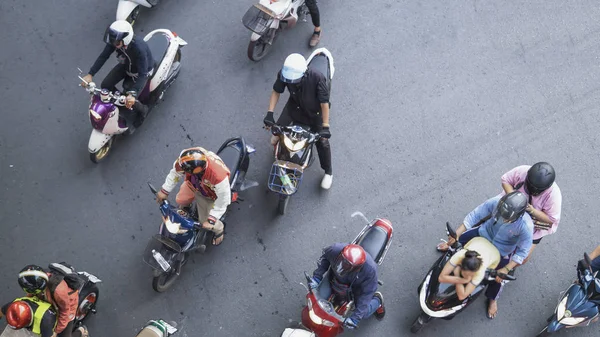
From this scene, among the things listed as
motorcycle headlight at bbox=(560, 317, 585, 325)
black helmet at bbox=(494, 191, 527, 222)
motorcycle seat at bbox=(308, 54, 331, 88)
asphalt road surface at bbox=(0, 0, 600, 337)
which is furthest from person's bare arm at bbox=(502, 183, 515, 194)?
motorcycle seat at bbox=(308, 54, 331, 88)

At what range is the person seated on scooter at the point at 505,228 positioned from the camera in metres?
6.17

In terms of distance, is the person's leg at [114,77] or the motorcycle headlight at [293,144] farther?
the person's leg at [114,77]


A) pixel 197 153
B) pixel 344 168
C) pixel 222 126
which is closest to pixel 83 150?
pixel 222 126

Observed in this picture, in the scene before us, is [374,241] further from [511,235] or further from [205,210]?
[205,210]

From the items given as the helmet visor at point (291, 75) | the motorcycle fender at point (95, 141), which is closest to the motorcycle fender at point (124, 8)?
the motorcycle fender at point (95, 141)

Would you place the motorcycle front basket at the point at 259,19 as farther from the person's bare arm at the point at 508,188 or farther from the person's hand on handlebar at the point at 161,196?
the person's bare arm at the point at 508,188

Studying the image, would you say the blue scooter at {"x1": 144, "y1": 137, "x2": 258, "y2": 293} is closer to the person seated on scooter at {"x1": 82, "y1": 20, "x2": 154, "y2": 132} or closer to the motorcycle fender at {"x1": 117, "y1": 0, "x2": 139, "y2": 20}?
the person seated on scooter at {"x1": 82, "y1": 20, "x2": 154, "y2": 132}

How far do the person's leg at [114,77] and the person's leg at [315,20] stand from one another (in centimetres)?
239

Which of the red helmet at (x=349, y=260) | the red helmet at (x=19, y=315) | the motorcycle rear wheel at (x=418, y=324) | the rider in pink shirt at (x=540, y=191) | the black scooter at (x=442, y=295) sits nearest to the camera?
the red helmet at (x=349, y=260)

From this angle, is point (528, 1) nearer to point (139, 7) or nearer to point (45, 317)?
point (139, 7)

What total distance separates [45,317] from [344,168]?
363 cm

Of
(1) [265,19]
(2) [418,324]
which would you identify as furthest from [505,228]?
(1) [265,19]

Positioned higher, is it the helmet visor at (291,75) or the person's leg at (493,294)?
the helmet visor at (291,75)

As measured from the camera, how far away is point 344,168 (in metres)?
8.02
